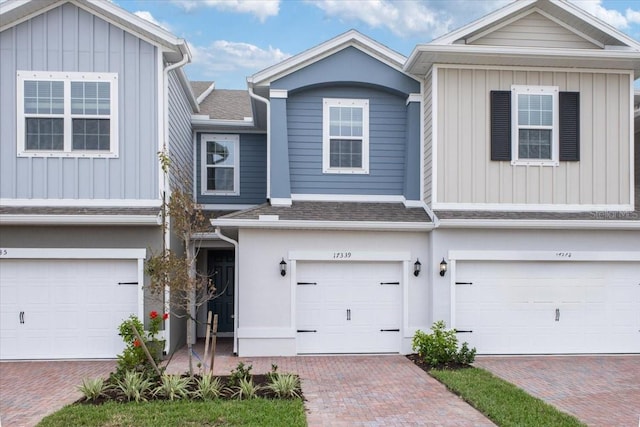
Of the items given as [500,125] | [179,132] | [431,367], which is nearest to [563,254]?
[500,125]

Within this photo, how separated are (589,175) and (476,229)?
2.62 metres

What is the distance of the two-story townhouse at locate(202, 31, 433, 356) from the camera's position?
1077 cm

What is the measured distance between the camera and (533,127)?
11102 mm

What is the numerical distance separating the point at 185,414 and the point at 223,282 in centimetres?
756

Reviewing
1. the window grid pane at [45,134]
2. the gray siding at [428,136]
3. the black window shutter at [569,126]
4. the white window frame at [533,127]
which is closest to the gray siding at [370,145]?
the gray siding at [428,136]

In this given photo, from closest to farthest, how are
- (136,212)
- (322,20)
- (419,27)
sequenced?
1. (136,212)
2. (322,20)
3. (419,27)

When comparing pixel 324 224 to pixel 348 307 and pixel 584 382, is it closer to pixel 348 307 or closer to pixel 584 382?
pixel 348 307

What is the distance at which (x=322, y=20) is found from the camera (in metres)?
22.5

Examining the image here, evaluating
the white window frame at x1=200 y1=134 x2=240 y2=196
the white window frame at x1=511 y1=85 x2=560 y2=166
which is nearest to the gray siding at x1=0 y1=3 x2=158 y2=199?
the white window frame at x1=200 y1=134 x2=240 y2=196

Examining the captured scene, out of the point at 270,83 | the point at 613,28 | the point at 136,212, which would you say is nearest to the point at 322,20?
the point at 270,83

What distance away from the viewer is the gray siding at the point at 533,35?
11312mm

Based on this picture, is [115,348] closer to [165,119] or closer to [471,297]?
[165,119]

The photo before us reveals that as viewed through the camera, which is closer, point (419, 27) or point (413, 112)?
point (413, 112)

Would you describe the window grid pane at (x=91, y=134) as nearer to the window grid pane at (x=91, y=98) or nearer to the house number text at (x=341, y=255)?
the window grid pane at (x=91, y=98)
